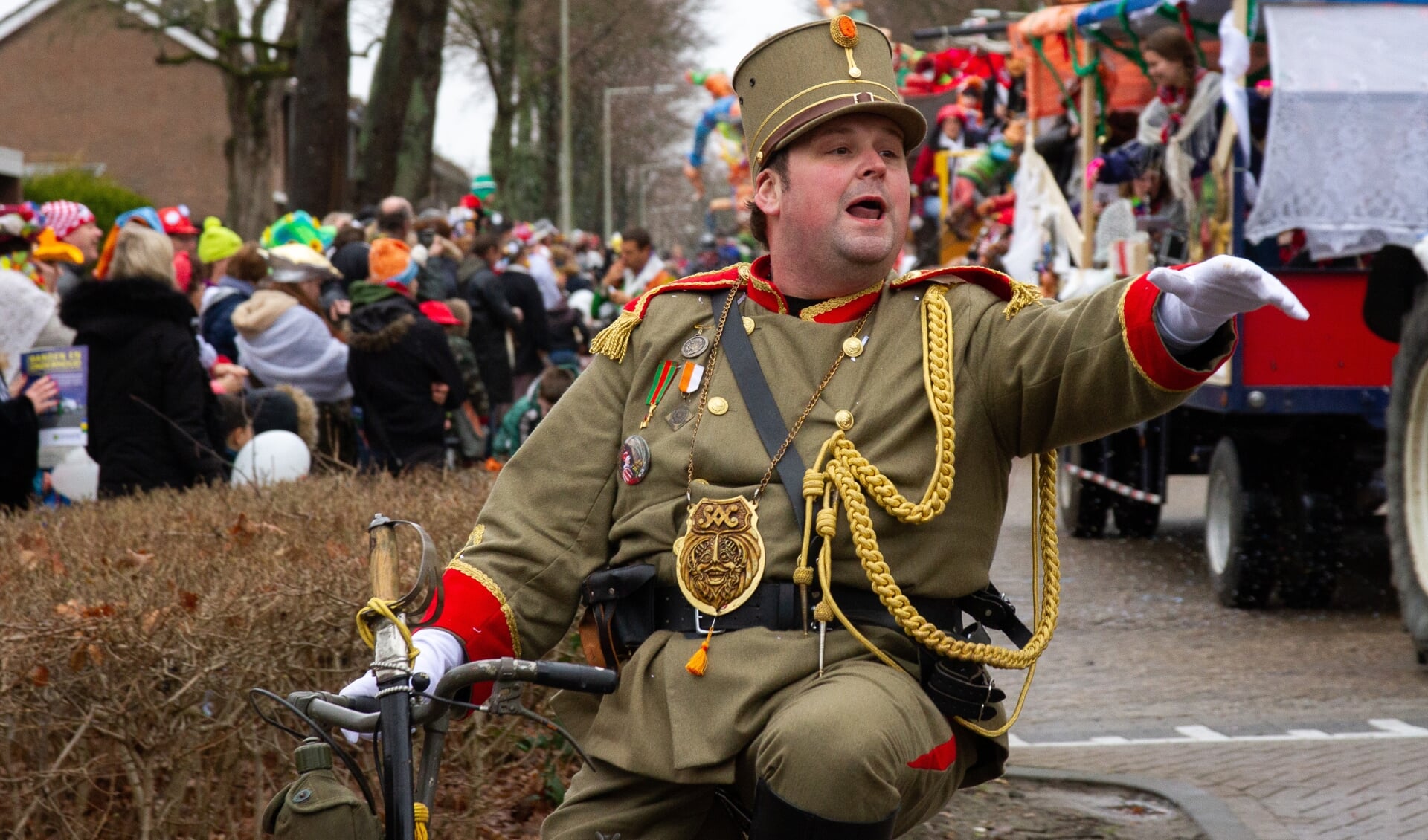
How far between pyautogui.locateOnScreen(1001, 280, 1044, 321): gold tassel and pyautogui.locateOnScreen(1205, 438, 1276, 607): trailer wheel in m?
5.57

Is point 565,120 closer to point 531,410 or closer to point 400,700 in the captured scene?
point 531,410

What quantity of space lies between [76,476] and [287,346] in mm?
2314

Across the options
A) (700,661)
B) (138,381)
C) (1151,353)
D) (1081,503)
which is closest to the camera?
(1151,353)

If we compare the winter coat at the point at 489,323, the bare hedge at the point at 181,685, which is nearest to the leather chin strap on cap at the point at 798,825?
the bare hedge at the point at 181,685

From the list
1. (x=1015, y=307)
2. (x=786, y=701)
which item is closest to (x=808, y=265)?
(x=1015, y=307)

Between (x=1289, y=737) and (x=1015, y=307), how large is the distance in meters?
3.76

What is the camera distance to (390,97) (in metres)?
19.1

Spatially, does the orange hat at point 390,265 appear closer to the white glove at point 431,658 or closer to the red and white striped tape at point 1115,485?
the red and white striped tape at point 1115,485

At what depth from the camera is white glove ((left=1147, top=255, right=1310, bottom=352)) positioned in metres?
2.55

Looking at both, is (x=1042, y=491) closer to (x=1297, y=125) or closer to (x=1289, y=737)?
(x=1289, y=737)

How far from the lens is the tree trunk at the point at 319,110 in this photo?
59.3 feet

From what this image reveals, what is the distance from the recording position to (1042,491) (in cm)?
314

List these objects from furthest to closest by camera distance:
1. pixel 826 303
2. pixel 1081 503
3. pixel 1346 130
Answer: pixel 1081 503
pixel 1346 130
pixel 826 303

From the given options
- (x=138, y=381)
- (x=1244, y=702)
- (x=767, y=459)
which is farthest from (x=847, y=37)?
(x=138, y=381)
